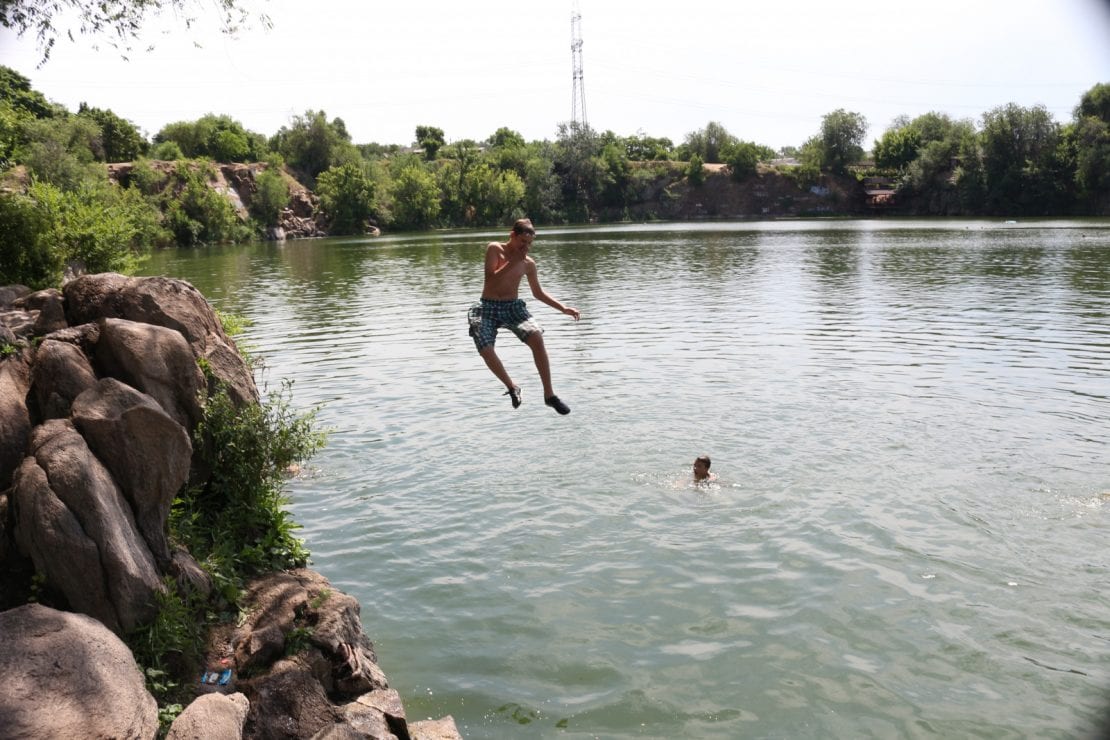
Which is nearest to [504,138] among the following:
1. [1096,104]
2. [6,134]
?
[1096,104]

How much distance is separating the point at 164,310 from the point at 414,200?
386 ft

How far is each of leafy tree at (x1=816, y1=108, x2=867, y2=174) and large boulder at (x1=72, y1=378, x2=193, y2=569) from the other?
146 meters

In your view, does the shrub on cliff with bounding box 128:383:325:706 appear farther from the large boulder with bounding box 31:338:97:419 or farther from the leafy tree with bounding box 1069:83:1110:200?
the leafy tree with bounding box 1069:83:1110:200

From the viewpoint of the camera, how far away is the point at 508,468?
13.2 meters

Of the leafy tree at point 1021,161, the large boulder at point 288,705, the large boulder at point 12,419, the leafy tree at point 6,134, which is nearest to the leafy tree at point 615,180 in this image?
the leafy tree at point 1021,161

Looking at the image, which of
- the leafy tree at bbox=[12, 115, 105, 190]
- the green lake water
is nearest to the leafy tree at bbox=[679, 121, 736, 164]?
the leafy tree at bbox=[12, 115, 105, 190]

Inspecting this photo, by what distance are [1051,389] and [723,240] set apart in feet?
180

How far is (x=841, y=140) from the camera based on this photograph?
140 m

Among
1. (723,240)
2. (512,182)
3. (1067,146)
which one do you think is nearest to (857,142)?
(1067,146)

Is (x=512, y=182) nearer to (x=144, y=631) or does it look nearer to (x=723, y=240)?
(x=723, y=240)

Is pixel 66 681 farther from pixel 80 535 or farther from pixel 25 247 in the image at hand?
pixel 25 247

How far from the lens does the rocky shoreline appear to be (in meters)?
5.38

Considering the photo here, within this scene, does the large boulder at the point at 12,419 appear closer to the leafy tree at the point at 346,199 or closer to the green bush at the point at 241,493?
the green bush at the point at 241,493

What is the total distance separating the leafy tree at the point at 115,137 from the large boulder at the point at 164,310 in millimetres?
113972
